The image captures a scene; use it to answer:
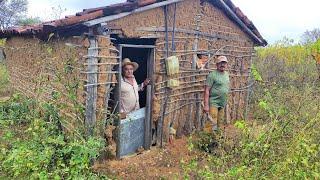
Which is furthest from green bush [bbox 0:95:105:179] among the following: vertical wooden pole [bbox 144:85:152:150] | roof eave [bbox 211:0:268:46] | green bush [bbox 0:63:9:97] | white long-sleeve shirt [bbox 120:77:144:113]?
green bush [bbox 0:63:9:97]

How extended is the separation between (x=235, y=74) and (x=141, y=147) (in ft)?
12.9

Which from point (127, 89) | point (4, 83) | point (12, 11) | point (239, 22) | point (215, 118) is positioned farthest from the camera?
point (12, 11)

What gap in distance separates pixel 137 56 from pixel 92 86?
9.08 feet

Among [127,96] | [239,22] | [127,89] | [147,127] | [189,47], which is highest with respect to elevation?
[239,22]

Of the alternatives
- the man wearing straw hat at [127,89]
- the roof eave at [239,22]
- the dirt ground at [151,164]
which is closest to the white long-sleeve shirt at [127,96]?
the man wearing straw hat at [127,89]

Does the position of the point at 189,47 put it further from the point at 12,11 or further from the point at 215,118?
the point at 12,11

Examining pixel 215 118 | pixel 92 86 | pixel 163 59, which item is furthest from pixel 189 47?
pixel 92 86

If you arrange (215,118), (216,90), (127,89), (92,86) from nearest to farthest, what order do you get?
1. (92,86)
2. (127,89)
3. (216,90)
4. (215,118)

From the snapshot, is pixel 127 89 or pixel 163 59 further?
pixel 163 59

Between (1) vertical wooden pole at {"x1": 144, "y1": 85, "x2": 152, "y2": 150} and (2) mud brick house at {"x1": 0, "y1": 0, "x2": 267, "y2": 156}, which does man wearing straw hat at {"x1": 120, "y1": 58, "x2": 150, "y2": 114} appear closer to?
(2) mud brick house at {"x1": 0, "y1": 0, "x2": 267, "y2": 156}

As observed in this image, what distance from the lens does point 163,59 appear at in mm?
7844

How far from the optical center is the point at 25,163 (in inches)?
217

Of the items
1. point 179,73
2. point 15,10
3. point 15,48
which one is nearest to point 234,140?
point 179,73

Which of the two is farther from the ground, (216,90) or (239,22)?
(239,22)
